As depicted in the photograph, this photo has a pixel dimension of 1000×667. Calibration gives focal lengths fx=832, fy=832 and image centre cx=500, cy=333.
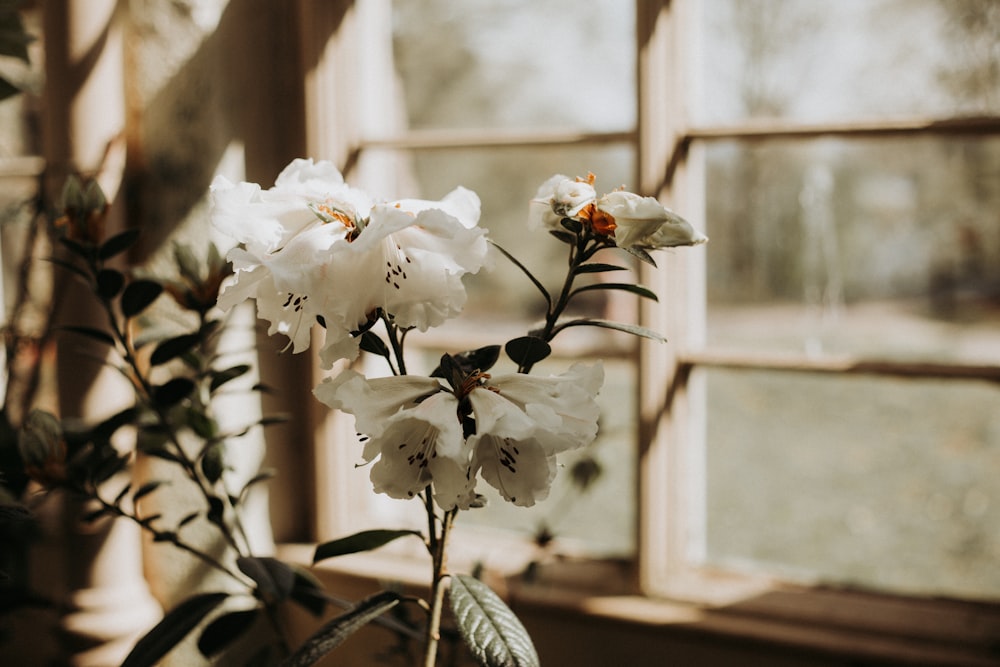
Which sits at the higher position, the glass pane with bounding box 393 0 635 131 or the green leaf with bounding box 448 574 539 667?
the glass pane with bounding box 393 0 635 131

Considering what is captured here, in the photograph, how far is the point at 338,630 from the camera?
916mm

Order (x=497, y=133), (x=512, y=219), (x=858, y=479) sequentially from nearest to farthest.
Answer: (x=497, y=133)
(x=512, y=219)
(x=858, y=479)

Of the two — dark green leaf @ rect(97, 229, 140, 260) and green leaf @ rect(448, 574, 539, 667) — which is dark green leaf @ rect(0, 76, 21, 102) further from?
green leaf @ rect(448, 574, 539, 667)

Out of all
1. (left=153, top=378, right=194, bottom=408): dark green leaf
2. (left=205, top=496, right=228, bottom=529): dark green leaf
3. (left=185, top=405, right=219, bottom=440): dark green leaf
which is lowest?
(left=205, top=496, right=228, bottom=529): dark green leaf

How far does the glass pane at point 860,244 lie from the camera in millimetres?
2445

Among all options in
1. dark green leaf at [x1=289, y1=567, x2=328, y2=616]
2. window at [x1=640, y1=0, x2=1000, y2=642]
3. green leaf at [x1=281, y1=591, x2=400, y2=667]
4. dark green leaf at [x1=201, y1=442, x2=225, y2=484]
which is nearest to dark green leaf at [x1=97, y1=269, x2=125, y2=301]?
dark green leaf at [x1=201, y1=442, x2=225, y2=484]

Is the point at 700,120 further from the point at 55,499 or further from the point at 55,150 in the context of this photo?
the point at 55,499

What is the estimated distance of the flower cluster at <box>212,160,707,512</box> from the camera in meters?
0.70

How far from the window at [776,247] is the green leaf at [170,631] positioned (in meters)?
0.60

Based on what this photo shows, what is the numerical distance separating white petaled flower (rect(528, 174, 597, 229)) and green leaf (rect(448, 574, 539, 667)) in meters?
0.41

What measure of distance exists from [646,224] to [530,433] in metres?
0.23

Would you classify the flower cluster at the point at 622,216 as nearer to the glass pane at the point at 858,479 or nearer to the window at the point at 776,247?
the window at the point at 776,247

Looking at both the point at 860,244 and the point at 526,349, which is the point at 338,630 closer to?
the point at 526,349

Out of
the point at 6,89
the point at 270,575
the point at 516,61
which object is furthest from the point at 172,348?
the point at 516,61
